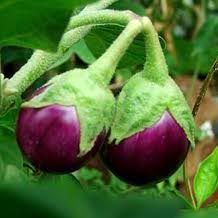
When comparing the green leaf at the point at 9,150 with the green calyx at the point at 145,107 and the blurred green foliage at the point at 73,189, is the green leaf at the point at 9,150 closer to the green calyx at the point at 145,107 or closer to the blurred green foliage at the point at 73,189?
the blurred green foliage at the point at 73,189

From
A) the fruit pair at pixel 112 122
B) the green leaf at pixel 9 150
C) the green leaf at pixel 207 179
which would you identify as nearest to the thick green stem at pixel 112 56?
the fruit pair at pixel 112 122

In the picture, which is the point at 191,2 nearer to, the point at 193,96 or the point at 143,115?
the point at 193,96

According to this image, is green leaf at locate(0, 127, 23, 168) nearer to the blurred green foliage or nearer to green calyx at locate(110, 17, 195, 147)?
the blurred green foliage

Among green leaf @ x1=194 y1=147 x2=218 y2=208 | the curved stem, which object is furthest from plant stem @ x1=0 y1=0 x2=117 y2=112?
green leaf @ x1=194 y1=147 x2=218 y2=208

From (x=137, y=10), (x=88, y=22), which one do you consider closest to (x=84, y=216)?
(x=88, y=22)

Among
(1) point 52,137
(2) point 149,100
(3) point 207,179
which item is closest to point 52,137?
(1) point 52,137

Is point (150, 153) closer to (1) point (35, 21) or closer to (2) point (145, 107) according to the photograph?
(2) point (145, 107)
